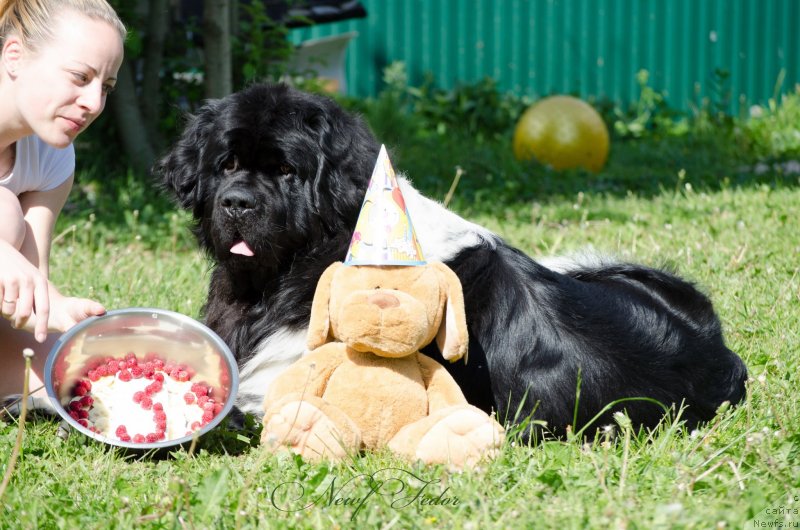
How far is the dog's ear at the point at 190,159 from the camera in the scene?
3418 millimetres

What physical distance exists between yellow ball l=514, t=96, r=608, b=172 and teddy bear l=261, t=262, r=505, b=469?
6.40 meters

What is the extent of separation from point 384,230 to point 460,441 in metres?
0.66

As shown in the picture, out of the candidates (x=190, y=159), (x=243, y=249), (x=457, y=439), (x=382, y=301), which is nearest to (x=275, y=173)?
(x=243, y=249)

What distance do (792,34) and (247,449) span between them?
12.0 meters

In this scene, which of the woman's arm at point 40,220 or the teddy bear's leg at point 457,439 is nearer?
the teddy bear's leg at point 457,439

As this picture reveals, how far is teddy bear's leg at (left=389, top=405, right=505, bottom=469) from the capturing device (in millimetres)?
2674

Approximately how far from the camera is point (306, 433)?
107 inches

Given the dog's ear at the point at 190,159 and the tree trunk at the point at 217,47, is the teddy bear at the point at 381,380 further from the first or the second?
the tree trunk at the point at 217,47

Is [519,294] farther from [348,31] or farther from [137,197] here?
[348,31]

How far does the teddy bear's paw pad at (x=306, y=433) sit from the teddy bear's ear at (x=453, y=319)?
0.41 m

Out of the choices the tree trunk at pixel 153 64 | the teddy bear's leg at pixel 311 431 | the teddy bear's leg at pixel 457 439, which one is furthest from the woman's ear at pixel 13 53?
the tree trunk at pixel 153 64

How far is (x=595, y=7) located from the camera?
40.7 ft

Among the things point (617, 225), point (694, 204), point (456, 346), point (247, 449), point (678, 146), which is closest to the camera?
point (456, 346)

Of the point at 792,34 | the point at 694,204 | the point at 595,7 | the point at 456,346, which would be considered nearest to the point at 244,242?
the point at 456,346
